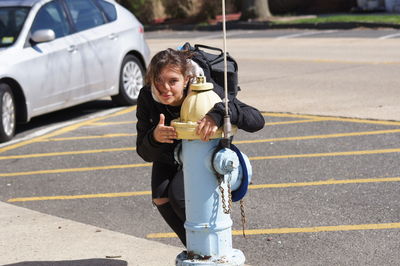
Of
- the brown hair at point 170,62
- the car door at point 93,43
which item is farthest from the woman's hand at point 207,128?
the car door at point 93,43

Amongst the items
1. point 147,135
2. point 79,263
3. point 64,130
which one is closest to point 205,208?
point 147,135

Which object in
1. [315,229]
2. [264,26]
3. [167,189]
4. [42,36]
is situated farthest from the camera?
[264,26]

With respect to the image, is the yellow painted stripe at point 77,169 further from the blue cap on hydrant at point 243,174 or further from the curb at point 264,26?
the curb at point 264,26

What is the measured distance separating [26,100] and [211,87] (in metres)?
6.50

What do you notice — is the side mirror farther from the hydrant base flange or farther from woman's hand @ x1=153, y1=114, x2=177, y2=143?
the hydrant base flange

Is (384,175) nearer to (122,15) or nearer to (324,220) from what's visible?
(324,220)

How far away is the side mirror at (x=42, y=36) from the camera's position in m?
10.7

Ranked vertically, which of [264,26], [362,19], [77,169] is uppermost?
[77,169]

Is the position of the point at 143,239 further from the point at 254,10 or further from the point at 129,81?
the point at 254,10

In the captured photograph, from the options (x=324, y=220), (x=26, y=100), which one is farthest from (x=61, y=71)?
(x=324, y=220)

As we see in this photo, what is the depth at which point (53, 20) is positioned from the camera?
1129cm

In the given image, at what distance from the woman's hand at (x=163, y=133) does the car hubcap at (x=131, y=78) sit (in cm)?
780

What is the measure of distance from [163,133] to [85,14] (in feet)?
25.2

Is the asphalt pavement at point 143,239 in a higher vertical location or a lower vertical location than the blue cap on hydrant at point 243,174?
lower
